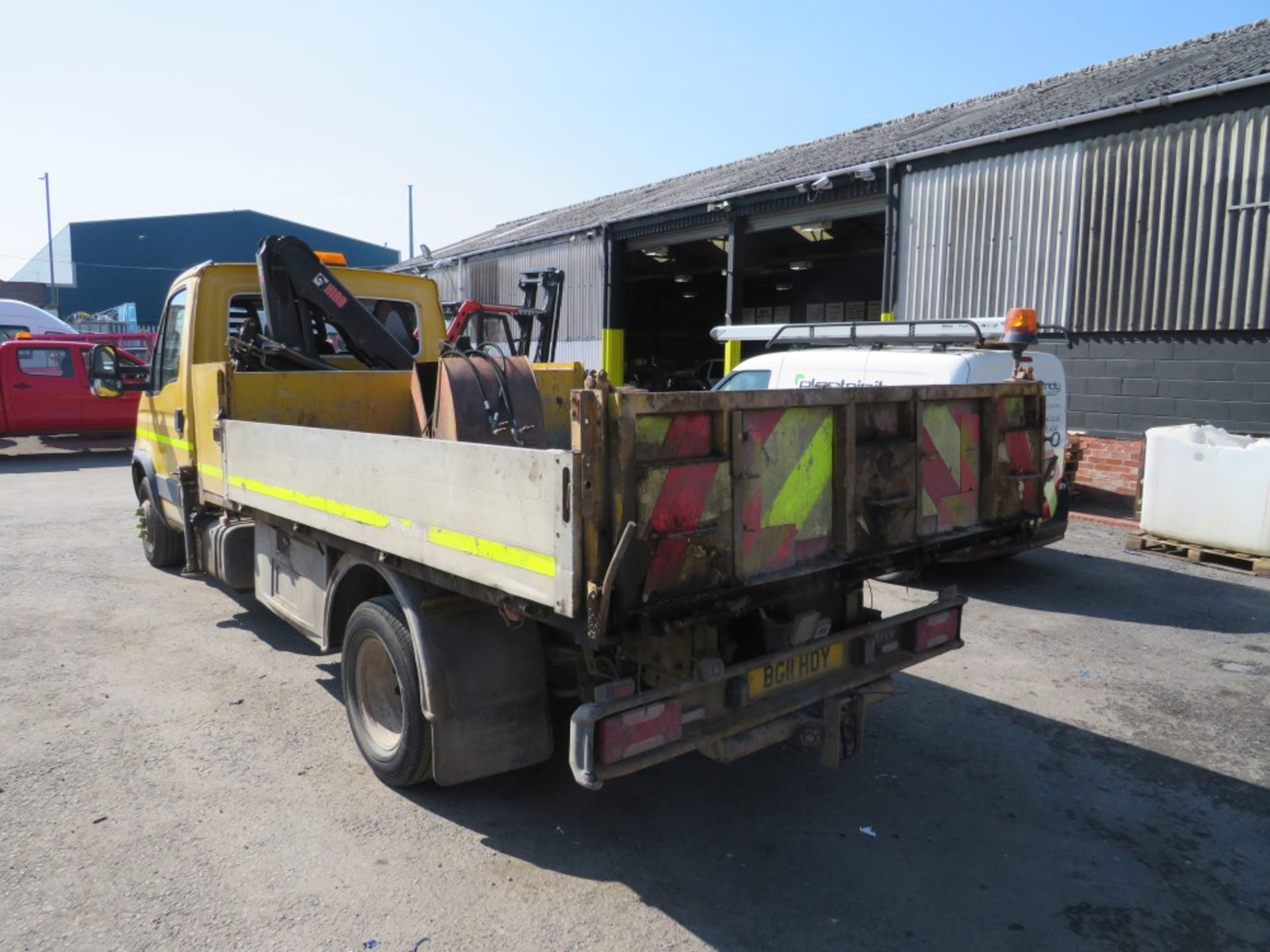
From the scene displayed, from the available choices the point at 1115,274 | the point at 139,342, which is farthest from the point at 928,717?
the point at 139,342

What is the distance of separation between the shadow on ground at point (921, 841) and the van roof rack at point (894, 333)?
12.9 feet

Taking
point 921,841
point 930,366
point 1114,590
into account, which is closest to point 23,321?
point 930,366

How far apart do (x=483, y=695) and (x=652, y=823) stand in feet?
3.08

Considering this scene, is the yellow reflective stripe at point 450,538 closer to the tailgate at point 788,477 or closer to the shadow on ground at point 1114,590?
the tailgate at point 788,477

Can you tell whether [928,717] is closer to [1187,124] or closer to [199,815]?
[199,815]

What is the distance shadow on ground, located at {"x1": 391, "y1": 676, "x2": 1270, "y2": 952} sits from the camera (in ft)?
10.2

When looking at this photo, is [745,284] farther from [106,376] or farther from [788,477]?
[788,477]

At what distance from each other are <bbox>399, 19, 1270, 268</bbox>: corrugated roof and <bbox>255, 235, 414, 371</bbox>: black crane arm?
943 cm

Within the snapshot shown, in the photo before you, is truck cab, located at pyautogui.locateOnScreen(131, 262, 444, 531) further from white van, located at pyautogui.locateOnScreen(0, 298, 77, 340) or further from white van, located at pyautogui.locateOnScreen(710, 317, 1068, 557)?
white van, located at pyautogui.locateOnScreen(0, 298, 77, 340)

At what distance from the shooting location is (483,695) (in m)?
3.60

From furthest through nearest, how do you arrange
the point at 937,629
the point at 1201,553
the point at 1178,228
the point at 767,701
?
1. the point at 1178,228
2. the point at 1201,553
3. the point at 937,629
4. the point at 767,701

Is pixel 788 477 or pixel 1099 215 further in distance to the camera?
pixel 1099 215

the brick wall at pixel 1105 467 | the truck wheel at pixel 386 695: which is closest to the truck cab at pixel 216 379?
the truck wheel at pixel 386 695

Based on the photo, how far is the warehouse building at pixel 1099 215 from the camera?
33.2 feet
